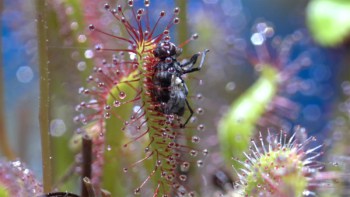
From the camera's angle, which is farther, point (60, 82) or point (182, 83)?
point (60, 82)

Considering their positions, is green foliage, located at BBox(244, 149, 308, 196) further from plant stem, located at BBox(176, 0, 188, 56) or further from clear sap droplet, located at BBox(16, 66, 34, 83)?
clear sap droplet, located at BBox(16, 66, 34, 83)

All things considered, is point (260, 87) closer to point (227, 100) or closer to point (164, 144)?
point (227, 100)

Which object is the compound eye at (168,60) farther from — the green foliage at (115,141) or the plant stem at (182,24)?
the plant stem at (182,24)

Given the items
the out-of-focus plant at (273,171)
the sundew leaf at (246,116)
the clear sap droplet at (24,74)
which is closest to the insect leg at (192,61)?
the out-of-focus plant at (273,171)

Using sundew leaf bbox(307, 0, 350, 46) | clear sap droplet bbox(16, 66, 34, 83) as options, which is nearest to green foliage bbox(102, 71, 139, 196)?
clear sap droplet bbox(16, 66, 34, 83)

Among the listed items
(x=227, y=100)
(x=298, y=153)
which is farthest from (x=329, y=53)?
(x=298, y=153)

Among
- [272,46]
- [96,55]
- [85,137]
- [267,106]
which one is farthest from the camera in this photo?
[272,46]

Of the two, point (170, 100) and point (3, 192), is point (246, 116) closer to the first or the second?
point (170, 100)

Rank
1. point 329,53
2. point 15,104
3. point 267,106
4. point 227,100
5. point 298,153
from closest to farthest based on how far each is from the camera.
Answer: point 298,153 < point 267,106 < point 227,100 < point 15,104 < point 329,53
